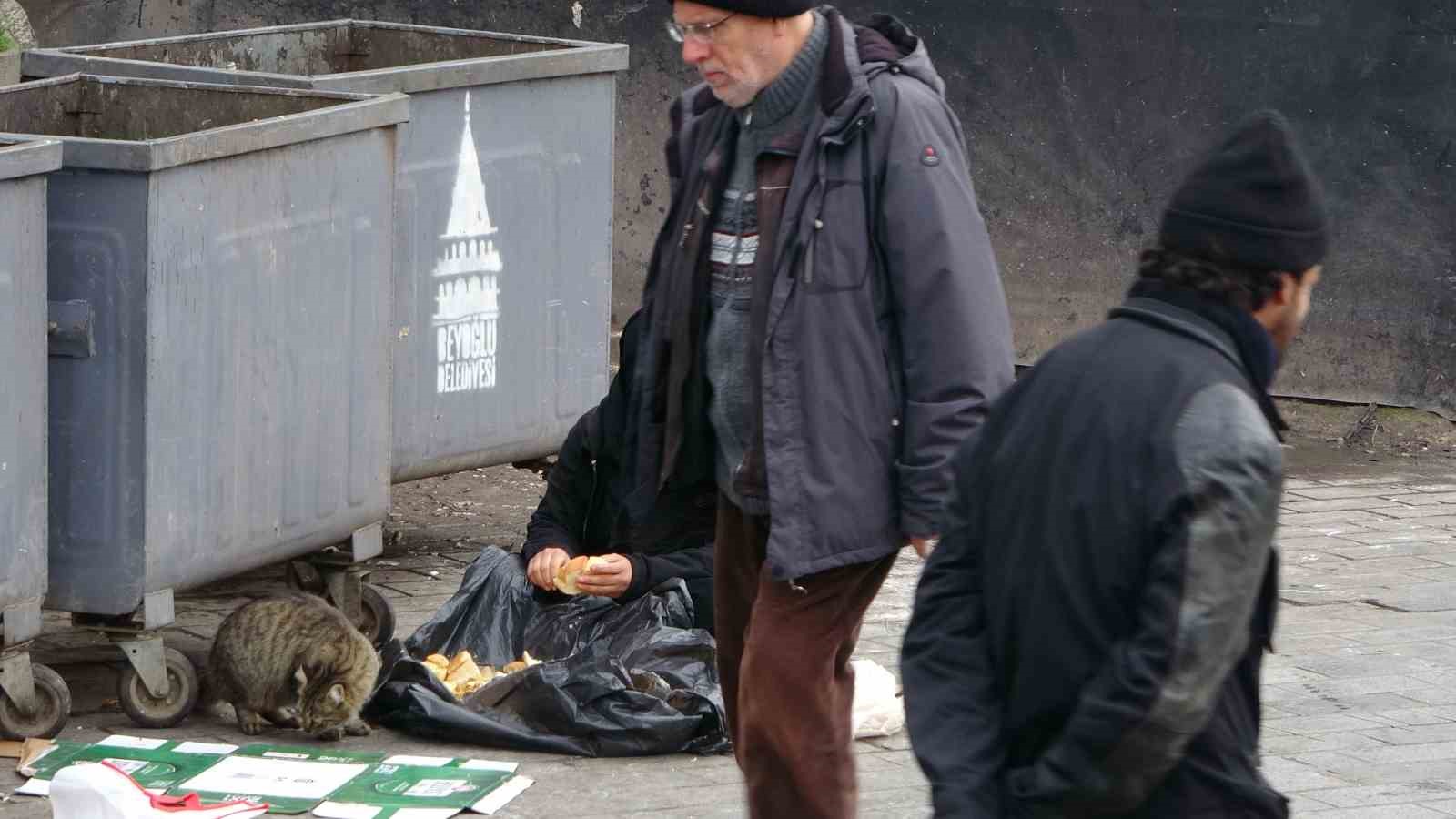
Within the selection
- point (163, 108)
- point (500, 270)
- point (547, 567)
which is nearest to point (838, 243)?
point (547, 567)

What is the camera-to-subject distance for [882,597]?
22.8 ft

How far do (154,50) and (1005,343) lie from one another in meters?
4.42

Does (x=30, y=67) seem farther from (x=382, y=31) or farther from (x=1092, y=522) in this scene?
(x=1092, y=522)

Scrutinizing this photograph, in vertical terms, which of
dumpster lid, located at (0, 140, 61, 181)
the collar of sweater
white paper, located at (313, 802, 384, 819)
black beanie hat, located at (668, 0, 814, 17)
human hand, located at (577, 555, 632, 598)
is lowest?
white paper, located at (313, 802, 384, 819)

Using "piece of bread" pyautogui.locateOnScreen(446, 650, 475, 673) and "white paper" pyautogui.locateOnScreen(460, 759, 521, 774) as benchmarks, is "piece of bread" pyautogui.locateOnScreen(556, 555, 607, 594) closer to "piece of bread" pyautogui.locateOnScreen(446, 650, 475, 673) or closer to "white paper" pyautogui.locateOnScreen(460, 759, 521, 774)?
"white paper" pyautogui.locateOnScreen(460, 759, 521, 774)

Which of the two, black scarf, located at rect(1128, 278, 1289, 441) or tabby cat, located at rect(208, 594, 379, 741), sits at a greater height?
black scarf, located at rect(1128, 278, 1289, 441)

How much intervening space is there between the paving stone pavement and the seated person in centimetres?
48

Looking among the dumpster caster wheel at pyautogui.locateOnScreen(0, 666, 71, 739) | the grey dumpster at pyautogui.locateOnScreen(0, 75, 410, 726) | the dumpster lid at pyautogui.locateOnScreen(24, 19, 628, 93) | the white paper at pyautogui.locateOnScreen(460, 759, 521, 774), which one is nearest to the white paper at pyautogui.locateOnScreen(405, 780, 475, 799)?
the white paper at pyautogui.locateOnScreen(460, 759, 521, 774)

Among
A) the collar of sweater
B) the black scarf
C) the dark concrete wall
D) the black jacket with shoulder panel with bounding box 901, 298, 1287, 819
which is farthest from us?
the dark concrete wall

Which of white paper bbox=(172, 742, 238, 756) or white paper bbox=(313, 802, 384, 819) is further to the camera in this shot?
white paper bbox=(172, 742, 238, 756)

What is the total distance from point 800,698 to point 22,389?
217cm

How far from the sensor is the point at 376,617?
6281 mm

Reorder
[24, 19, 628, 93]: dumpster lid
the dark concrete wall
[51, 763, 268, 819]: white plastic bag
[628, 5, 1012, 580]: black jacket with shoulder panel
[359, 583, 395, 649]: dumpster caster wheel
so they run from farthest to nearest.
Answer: the dark concrete wall → [24, 19, 628, 93]: dumpster lid → [359, 583, 395, 649]: dumpster caster wheel → [51, 763, 268, 819]: white plastic bag → [628, 5, 1012, 580]: black jacket with shoulder panel

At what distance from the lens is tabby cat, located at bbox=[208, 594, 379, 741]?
5.38 metres
